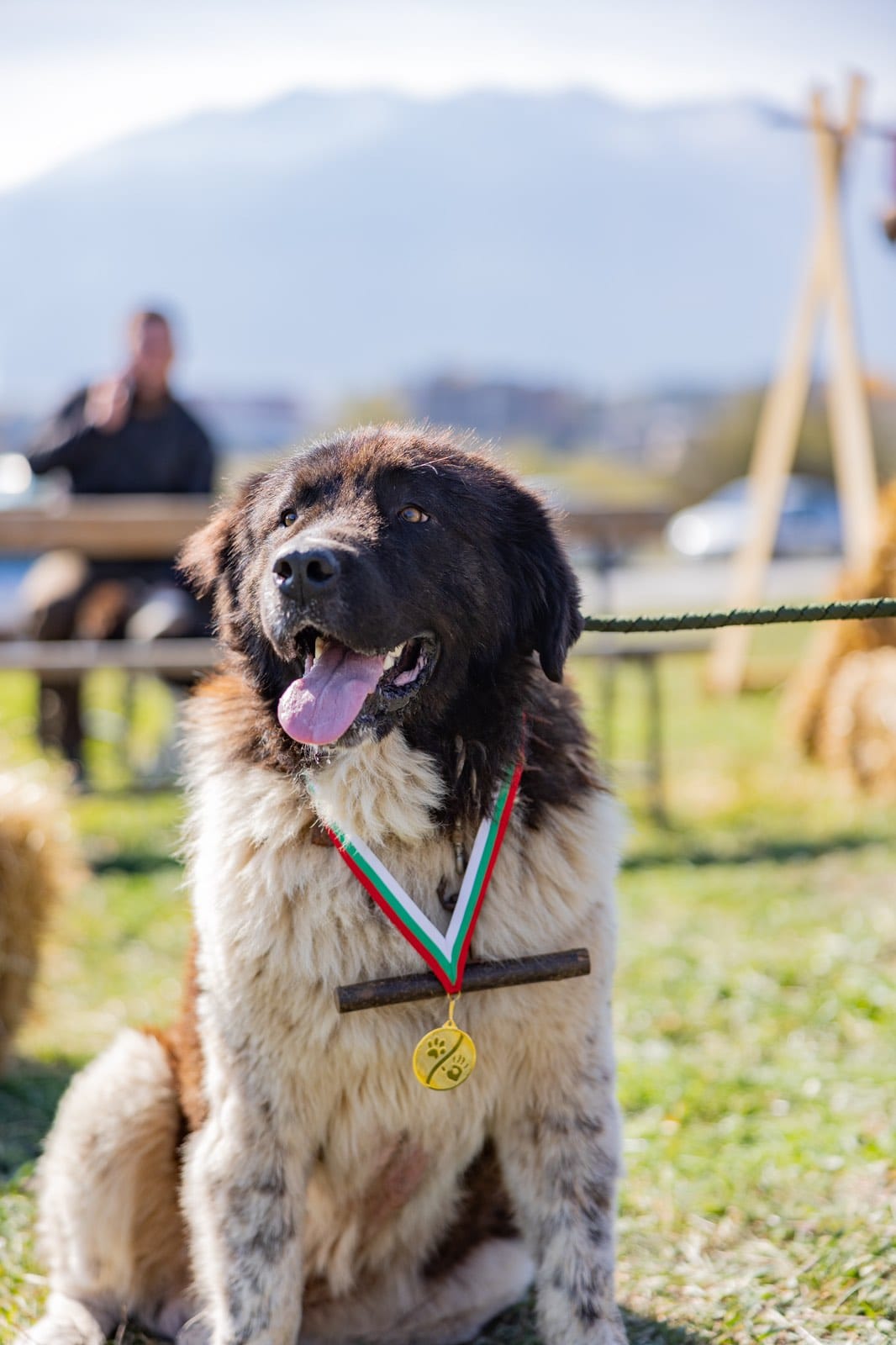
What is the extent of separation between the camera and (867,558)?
7754mm

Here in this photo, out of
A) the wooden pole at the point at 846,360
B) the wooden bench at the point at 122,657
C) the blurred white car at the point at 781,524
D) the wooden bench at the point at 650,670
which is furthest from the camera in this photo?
the blurred white car at the point at 781,524

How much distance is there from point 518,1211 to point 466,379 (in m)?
85.9

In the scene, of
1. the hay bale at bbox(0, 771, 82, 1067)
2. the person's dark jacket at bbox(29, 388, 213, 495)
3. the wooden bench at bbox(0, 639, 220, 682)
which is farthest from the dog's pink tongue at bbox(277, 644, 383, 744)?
the person's dark jacket at bbox(29, 388, 213, 495)

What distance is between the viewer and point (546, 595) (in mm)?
2473

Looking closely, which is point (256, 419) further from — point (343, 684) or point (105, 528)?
point (343, 684)

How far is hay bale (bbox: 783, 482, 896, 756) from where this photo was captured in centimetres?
763

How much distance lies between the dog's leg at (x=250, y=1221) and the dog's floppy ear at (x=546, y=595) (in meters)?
0.97

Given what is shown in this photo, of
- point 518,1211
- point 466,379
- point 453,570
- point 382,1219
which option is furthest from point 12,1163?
point 466,379

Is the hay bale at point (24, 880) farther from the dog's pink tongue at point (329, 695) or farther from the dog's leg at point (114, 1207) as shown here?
the dog's pink tongue at point (329, 695)

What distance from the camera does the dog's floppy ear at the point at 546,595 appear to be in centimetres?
243

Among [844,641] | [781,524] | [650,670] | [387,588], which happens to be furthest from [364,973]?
[781,524]

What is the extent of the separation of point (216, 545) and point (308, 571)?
65cm

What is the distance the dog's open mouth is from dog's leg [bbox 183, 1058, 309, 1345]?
26.4 inches

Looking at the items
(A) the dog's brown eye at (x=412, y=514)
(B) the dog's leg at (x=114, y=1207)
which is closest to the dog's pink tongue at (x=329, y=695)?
(A) the dog's brown eye at (x=412, y=514)
